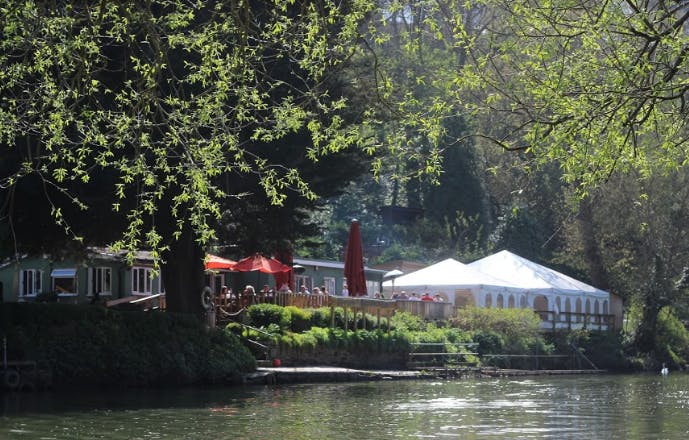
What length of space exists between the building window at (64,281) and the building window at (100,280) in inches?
25.2

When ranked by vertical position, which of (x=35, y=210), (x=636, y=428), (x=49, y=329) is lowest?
(x=636, y=428)

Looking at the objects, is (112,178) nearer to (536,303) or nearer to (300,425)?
(300,425)

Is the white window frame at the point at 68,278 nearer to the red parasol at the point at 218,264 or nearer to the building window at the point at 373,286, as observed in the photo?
the red parasol at the point at 218,264

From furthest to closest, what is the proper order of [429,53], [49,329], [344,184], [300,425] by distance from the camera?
[429,53] → [344,184] → [49,329] → [300,425]

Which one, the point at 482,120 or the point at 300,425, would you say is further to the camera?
the point at 482,120

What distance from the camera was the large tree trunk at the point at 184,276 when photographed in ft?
111

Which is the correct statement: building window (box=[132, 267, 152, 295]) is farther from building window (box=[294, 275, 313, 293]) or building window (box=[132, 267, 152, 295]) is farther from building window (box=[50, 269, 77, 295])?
building window (box=[294, 275, 313, 293])

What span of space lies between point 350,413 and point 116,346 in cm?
856

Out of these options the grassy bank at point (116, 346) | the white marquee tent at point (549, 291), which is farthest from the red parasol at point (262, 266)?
the white marquee tent at point (549, 291)

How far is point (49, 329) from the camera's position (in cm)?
2838

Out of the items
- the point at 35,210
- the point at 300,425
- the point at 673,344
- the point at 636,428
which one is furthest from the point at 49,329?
the point at 673,344

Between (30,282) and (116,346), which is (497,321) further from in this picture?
(116,346)

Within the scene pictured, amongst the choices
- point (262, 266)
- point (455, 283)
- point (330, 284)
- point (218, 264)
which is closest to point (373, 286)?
point (330, 284)

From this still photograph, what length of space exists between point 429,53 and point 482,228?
407 inches
